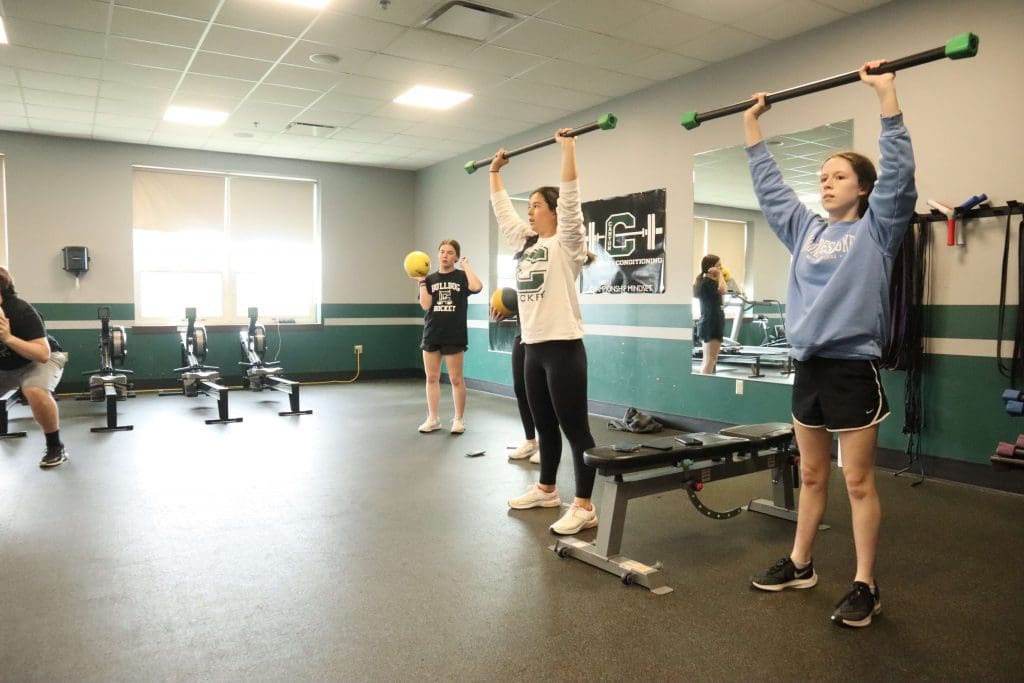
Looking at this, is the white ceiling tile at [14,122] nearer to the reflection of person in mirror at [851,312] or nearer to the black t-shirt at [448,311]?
the black t-shirt at [448,311]

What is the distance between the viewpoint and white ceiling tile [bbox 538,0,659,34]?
4145 mm

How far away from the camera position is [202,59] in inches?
202

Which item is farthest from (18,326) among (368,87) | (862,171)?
(862,171)

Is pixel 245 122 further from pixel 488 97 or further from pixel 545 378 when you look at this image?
pixel 545 378

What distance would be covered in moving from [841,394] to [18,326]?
4105 mm

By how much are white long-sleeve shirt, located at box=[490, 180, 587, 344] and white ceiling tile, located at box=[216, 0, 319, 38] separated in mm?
2639

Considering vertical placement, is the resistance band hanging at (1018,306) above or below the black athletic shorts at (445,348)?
above

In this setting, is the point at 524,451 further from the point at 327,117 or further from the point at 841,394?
the point at 327,117

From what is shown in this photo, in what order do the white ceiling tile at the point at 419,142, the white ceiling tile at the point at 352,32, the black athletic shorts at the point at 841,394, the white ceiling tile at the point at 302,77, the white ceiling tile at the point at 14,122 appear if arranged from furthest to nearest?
the white ceiling tile at the point at 419,142, the white ceiling tile at the point at 14,122, the white ceiling tile at the point at 302,77, the white ceiling tile at the point at 352,32, the black athletic shorts at the point at 841,394

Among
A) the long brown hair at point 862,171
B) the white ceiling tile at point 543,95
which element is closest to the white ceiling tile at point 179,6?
the white ceiling tile at point 543,95

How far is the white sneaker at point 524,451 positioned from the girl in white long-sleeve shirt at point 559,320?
1.44 m

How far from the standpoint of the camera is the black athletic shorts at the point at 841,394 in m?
1.98

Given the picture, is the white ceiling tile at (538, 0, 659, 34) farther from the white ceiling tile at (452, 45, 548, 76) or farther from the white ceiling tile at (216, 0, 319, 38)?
the white ceiling tile at (216, 0, 319, 38)

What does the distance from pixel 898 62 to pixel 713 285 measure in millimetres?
3749
